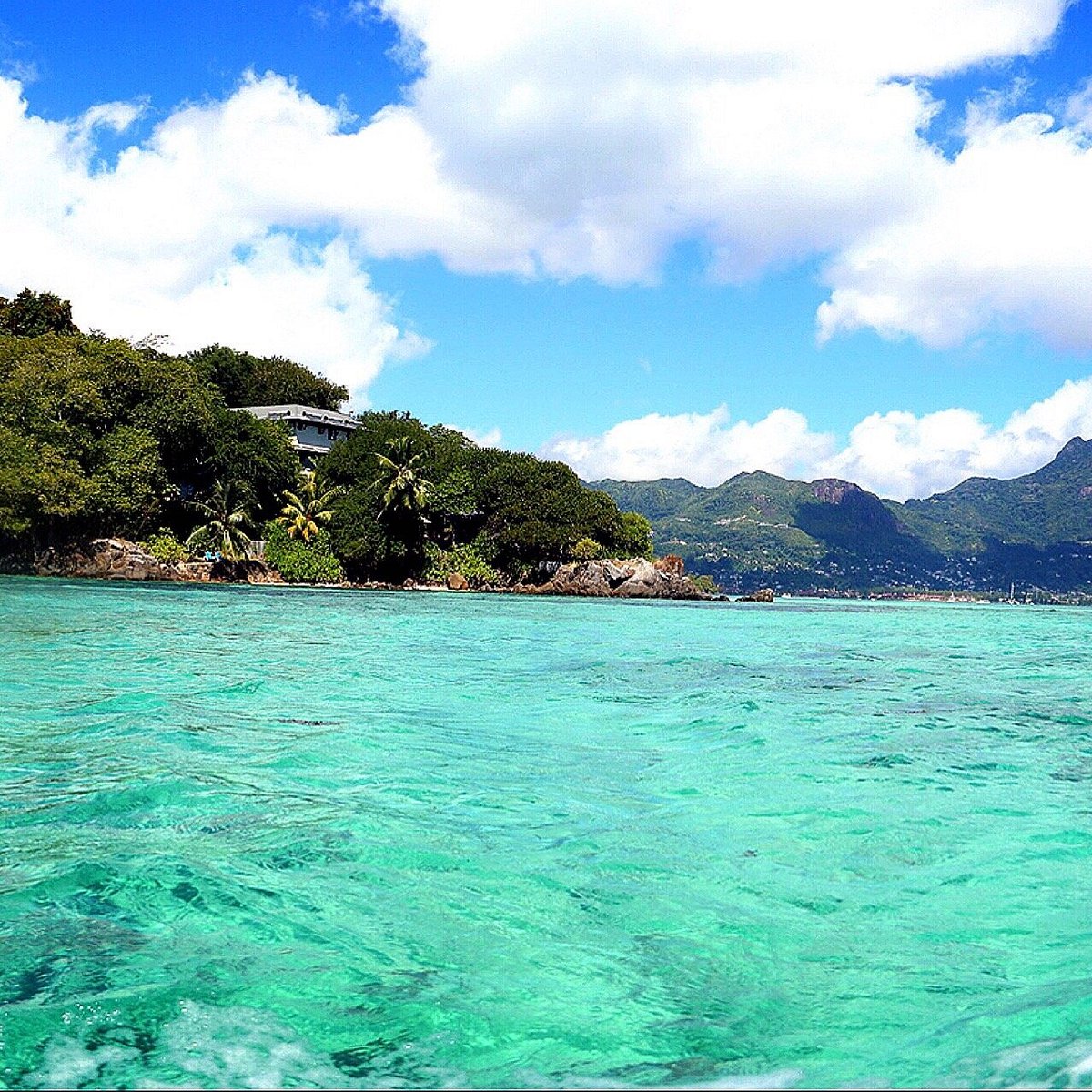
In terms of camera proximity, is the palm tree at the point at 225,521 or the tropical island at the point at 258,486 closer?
the tropical island at the point at 258,486

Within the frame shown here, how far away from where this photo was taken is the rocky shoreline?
3894 cm

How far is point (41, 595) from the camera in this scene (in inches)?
938

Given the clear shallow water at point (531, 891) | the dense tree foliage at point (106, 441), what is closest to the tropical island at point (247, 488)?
the dense tree foliage at point (106, 441)

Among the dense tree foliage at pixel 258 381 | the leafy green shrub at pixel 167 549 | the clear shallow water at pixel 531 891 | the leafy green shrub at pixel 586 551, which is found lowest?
the clear shallow water at pixel 531 891

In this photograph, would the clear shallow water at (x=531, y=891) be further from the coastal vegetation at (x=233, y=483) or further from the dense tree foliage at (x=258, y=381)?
the dense tree foliage at (x=258, y=381)

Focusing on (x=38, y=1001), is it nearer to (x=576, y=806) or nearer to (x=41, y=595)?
(x=576, y=806)

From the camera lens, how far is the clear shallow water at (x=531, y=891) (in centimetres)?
259

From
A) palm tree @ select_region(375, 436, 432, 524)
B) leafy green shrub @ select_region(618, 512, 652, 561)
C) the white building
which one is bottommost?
leafy green shrub @ select_region(618, 512, 652, 561)

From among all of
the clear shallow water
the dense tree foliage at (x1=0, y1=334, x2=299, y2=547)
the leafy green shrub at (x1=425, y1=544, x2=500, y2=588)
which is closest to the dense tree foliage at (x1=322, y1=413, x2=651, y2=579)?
the leafy green shrub at (x1=425, y1=544, x2=500, y2=588)

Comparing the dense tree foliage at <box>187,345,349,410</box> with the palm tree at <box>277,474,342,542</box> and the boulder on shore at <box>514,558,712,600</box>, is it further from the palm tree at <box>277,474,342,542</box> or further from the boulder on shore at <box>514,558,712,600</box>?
the boulder on shore at <box>514,558,712,600</box>

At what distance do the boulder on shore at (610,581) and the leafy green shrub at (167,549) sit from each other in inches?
758

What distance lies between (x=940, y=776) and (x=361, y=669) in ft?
25.4

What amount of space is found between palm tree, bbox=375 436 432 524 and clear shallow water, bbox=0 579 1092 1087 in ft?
124

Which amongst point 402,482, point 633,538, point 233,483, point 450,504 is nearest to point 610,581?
point 633,538
